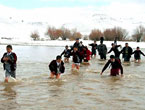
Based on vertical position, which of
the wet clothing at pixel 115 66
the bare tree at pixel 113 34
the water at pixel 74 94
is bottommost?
the water at pixel 74 94

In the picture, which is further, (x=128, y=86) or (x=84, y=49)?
(x=84, y=49)

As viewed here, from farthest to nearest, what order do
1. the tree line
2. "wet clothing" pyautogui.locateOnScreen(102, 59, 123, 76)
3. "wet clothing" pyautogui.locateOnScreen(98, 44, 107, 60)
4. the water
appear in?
the tree line, "wet clothing" pyautogui.locateOnScreen(98, 44, 107, 60), "wet clothing" pyautogui.locateOnScreen(102, 59, 123, 76), the water

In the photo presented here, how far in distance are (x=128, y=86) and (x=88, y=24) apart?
149m

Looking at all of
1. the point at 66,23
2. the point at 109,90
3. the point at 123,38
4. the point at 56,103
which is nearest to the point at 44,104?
the point at 56,103

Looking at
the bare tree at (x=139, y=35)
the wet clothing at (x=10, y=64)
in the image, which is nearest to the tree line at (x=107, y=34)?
the bare tree at (x=139, y=35)

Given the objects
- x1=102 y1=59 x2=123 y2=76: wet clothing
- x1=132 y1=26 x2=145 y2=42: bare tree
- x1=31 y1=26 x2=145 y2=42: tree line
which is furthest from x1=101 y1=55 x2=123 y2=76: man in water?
x1=132 y1=26 x2=145 y2=42: bare tree

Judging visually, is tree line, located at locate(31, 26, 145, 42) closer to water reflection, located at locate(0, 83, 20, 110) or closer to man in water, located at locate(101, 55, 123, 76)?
man in water, located at locate(101, 55, 123, 76)

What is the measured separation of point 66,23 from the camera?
15725 centimetres

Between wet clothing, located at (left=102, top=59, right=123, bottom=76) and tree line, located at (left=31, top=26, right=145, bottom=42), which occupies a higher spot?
tree line, located at (left=31, top=26, right=145, bottom=42)

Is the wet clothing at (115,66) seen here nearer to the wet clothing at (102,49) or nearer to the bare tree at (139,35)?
the wet clothing at (102,49)

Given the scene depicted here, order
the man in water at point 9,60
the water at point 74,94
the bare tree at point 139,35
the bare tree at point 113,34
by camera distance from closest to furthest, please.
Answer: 1. the water at point 74,94
2. the man in water at point 9,60
3. the bare tree at point 113,34
4. the bare tree at point 139,35

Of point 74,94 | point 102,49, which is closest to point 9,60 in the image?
point 74,94

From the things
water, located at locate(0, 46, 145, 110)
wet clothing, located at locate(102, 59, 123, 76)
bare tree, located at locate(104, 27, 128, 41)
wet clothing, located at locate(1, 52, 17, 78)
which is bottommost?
water, located at locate(0, 46, 145, 110)

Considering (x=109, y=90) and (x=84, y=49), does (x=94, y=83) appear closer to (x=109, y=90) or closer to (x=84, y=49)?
(x=109, y=90)
